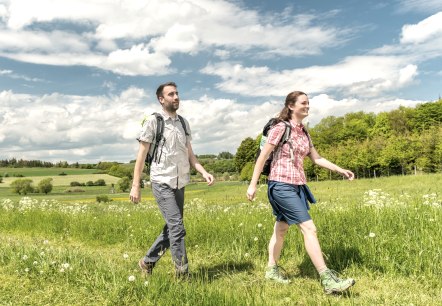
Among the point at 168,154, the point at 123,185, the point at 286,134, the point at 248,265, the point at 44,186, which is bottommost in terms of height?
the point at 123,185

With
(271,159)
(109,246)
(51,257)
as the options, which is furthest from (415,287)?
(109,246)

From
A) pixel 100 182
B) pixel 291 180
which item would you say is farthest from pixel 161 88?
pixel 100 182

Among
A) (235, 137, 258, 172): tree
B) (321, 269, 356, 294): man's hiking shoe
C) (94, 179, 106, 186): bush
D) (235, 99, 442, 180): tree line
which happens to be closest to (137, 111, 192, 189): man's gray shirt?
(321, 269, 356, 294): man's hiking shoe

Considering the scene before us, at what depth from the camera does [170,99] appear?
5633mm

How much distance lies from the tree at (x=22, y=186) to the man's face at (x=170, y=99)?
65.6 meters

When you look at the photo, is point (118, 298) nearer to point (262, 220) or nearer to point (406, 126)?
point (262, 220)

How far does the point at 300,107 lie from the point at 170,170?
189cm

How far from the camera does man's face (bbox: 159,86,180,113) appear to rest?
5633 mm

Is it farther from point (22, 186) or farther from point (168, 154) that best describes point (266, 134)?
point (22, 186)

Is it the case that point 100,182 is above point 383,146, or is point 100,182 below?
below

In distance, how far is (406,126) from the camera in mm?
98062

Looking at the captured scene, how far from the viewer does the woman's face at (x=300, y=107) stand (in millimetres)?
5410

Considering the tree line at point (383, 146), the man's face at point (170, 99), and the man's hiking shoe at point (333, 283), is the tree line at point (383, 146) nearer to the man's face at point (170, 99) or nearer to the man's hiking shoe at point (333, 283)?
the man's face at point (170, 99)

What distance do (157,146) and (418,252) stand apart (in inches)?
145
